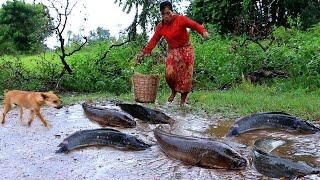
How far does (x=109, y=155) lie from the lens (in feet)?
21.0

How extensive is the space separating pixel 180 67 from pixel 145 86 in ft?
2.61

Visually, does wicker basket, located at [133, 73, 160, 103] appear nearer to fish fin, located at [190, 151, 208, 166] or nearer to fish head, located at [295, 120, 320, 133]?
fish head, located at [295, 120, 320, 133]

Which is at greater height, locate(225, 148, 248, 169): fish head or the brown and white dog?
the brown and white dog

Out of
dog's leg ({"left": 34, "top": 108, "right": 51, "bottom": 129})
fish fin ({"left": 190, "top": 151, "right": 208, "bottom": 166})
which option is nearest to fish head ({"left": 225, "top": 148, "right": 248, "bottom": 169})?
fish fin ({"left": 190, "top": 151, "right": 208, "bottom": 166})

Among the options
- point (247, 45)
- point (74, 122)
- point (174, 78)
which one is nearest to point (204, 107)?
point (174, 78)

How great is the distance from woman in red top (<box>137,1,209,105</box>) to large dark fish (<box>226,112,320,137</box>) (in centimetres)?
219

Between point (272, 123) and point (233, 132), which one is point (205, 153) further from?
point (272, 123)

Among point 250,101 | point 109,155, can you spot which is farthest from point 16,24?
point 109,155

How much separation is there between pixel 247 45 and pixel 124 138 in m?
8.62

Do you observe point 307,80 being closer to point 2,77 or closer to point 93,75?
point 93,75

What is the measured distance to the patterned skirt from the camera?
31.6 ft

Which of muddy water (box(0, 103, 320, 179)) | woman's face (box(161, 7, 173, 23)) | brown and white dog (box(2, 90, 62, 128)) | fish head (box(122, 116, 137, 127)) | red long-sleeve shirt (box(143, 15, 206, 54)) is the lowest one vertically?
muddy water (box(0, 103, 320, 179))

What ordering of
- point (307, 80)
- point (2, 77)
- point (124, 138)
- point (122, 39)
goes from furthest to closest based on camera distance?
point (122, 39)
point (2, 77)
point (307, 80)
point (124, 138)

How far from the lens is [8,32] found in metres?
23.4
